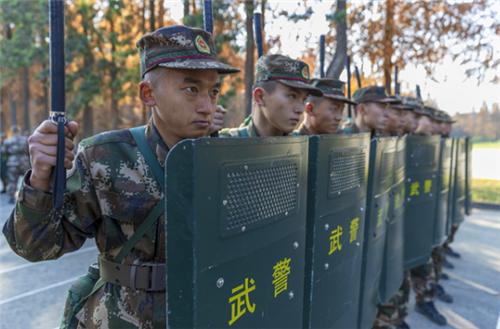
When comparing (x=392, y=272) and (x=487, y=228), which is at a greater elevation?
(x=392, y=272)

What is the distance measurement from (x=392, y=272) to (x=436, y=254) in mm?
1939

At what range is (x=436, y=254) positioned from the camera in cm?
462

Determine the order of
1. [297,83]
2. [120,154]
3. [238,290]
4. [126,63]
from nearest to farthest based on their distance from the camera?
1. [238,290]
2. [120,154]
3. [297,83]
4. [126,63]

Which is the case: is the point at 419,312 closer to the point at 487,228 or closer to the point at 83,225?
the point at 83,225

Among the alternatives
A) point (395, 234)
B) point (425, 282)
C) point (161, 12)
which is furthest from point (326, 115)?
point (161, 12)

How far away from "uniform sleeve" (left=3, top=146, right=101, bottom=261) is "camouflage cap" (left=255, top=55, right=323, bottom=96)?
57.9 inches

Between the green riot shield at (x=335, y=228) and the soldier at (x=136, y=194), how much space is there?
619 millimetres

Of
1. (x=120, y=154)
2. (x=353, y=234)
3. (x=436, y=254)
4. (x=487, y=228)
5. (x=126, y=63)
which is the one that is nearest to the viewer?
(x=120, y=154)

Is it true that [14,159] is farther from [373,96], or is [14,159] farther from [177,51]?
[177,51]

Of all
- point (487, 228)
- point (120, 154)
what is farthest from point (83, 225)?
point (487, 228)

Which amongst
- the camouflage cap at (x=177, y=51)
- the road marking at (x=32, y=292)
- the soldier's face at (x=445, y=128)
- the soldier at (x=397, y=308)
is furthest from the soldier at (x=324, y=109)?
the soldier's face at (x=445, y=128)

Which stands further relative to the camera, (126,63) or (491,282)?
(126,63)

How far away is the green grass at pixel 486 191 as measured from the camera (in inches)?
408

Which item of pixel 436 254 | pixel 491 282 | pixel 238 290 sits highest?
pixel 238 290
